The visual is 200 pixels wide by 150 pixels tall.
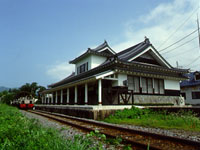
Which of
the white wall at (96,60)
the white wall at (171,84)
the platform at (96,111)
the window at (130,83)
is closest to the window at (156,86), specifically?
the white wall at (171,84)

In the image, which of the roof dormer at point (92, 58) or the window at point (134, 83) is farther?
the roof dormer at point (92, 58)

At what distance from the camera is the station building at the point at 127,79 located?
1348 centimetres

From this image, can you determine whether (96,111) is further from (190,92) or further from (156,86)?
(190,92)

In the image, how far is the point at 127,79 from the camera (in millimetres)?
14461

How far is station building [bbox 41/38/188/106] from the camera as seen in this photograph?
13.5m

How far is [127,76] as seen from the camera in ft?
47.4

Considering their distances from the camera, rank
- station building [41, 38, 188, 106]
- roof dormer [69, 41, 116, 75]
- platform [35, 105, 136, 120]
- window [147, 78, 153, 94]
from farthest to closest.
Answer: roof dormer [69, 41, 116, 75], window [147, 78, 153, 94], station building [41, 38, 188, 106], platform [35, 105, 136, 120]

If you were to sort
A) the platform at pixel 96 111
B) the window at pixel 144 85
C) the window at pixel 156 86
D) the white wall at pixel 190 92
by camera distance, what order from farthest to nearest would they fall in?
the white wall at pixel 190 92, the window at pixel 156 86, the window at pixel 144 85, the platform at pixel 96 111

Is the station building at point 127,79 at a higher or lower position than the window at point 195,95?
higher

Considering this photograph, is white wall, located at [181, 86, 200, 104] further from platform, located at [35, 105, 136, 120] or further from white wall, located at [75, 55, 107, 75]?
platform, located at [35, 105, 136, 120]

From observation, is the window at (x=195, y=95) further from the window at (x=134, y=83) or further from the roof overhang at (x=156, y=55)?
the window at (x=134, y=83)

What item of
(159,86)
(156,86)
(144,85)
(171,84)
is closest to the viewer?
(144,85)

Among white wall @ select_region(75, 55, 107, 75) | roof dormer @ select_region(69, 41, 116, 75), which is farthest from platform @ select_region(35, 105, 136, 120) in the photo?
roof dormer @ select_region(69, 41, 116, 75)

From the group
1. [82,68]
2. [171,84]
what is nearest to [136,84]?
[171,84]
